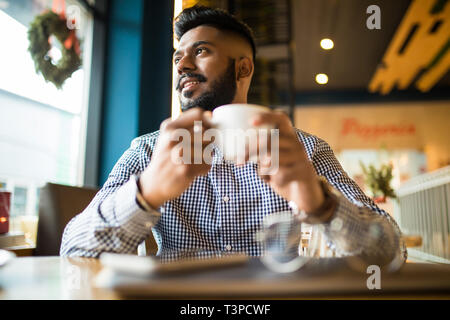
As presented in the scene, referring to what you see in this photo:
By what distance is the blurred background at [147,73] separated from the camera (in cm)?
223

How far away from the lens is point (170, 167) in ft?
2.28

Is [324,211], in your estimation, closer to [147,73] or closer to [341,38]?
[147,73]

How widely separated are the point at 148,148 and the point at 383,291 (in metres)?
0.94

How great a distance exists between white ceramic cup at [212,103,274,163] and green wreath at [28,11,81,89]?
1.90m

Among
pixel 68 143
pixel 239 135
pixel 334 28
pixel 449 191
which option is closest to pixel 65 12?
pixel 68 143

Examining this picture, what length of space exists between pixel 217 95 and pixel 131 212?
24.8 inches

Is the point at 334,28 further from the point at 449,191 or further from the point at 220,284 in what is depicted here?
the point at 220,284

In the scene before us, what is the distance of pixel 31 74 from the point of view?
229 cm

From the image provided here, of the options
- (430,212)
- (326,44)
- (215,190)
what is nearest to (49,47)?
(215,190)

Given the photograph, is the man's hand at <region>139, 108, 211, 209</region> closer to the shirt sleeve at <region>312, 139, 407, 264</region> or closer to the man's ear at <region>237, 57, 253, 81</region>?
the shirt sleeve at <region>312, 139, 407, 264</region>

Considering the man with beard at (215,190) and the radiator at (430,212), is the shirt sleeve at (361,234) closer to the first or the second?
the man with beard at (215,190)

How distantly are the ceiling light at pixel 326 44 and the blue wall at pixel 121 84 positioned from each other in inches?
142

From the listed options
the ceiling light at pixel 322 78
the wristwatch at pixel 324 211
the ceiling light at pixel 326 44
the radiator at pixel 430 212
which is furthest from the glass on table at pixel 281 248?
the ceiling light at pixel 322 78
